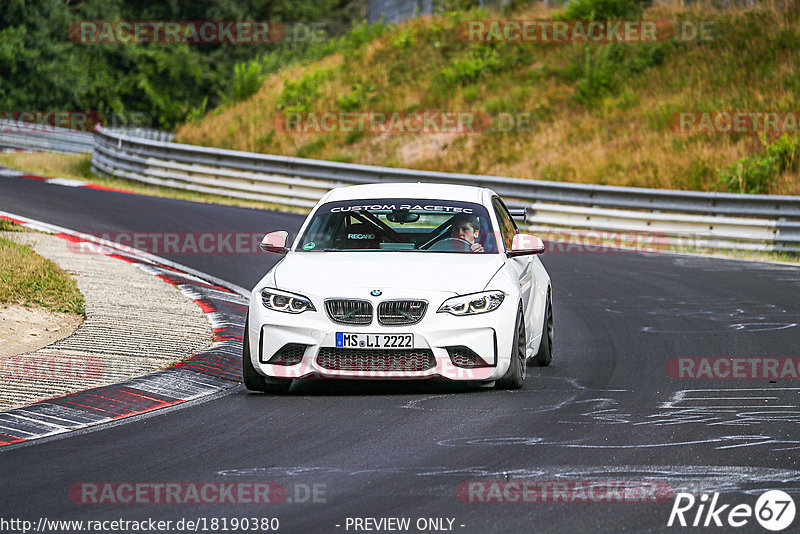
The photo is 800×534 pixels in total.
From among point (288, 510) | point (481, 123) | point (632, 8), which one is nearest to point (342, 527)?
point (288, 510)

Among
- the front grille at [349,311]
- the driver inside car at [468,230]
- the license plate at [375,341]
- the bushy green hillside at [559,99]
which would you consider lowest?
the license plate at [375,341]

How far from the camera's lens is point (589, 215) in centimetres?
2227

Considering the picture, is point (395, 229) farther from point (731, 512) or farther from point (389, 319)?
point (731, 512)

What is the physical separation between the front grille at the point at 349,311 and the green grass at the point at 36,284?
12.9ft

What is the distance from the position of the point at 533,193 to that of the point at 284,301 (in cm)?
1520

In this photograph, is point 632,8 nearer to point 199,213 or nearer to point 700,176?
point 700,176

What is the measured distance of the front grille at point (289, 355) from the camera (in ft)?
28.1

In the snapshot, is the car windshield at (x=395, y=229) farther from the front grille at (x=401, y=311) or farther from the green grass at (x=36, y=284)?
the green grass at (x=36, y=284)

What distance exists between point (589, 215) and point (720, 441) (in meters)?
15.4

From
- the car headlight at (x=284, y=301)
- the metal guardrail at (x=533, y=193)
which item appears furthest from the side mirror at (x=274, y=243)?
the metal guardrail at (x=533, y=193)

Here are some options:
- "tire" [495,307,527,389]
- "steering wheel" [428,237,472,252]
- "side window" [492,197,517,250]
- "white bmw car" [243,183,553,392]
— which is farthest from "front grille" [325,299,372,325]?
"side window" [492,197,517,250]

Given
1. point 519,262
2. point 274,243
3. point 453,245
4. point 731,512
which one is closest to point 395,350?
point 453,245

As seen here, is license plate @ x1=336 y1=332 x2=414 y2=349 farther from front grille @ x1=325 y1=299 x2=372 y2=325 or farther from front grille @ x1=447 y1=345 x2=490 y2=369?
front grille @ x1=447 y1=345 x2=490 y2=369

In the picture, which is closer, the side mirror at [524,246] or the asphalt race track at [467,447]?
the asphalt race track at [467,447]
